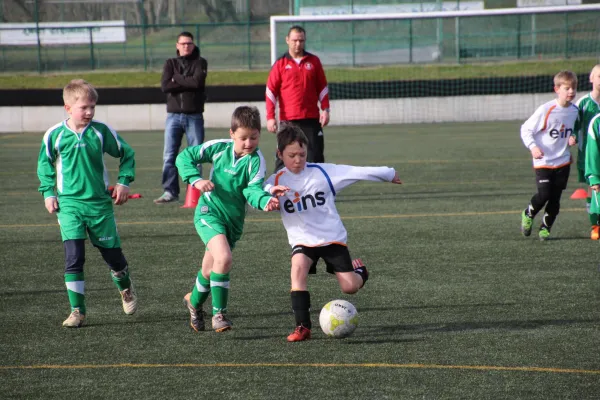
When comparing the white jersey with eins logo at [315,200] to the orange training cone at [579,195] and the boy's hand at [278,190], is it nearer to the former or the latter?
the boy's hand at [278,190]

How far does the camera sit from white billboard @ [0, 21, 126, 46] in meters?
32.9

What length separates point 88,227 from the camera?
6.44 meters

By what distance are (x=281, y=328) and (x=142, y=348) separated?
3.13 ft

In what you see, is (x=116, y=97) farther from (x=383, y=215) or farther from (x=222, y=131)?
(x=383, y=215)

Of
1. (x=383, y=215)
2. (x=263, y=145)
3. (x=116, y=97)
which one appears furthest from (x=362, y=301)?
(x=116, y=97)

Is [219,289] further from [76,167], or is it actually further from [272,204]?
[76,167]

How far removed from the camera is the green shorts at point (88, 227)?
6.36 m

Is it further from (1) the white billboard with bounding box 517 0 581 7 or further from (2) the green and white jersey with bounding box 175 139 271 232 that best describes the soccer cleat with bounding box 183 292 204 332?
(1) the white billboard with bounding box 517 0 581 7

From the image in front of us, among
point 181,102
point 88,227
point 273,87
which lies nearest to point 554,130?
point 273,87

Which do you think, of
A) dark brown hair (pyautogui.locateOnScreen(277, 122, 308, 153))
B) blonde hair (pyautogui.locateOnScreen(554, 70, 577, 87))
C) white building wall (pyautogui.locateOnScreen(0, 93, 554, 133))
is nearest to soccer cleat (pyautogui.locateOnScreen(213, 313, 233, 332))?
dark brown hair (pyautogui.locateOnScreen(277, 122, 308, 153))

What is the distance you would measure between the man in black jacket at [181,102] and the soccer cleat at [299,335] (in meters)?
6.91

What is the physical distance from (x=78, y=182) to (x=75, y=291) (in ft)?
2.35

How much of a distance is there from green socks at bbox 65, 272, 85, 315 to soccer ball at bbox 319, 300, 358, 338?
64.2 inches

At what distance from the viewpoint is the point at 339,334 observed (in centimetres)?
589
